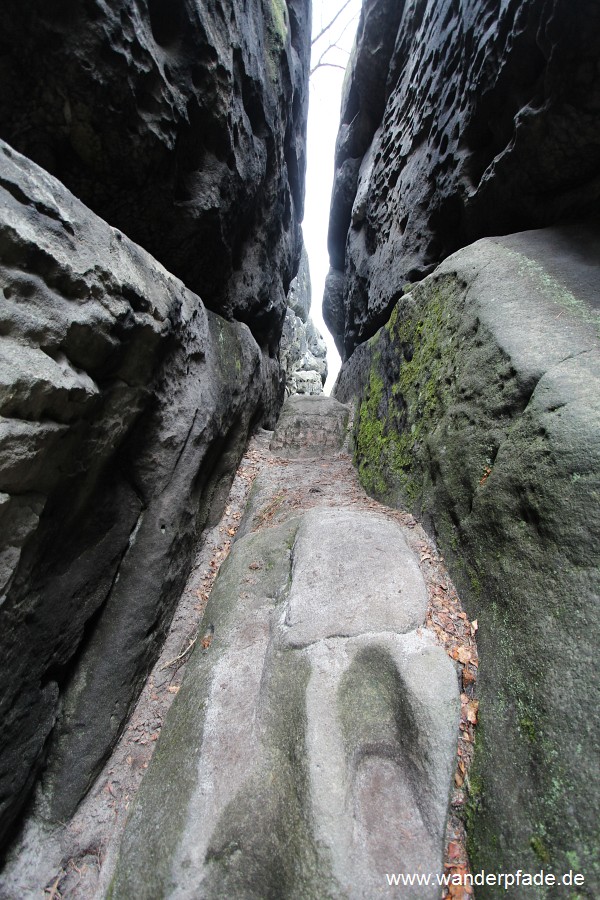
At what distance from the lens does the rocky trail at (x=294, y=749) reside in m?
2.08

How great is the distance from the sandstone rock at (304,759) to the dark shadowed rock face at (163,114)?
4995 mm

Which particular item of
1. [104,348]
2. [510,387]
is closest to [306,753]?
[104,348]

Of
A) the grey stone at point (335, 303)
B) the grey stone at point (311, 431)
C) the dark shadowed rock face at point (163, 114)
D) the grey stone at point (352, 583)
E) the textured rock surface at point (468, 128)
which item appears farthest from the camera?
the grey stone at point (335, 303)

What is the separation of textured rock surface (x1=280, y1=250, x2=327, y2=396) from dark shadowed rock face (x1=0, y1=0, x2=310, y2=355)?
8.47 meters

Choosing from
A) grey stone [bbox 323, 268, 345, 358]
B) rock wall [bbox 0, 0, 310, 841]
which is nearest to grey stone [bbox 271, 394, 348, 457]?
rock wall [bbox 0, 0, 310, 841]

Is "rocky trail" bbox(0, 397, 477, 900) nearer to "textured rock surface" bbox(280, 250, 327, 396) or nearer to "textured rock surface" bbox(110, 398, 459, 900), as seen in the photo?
"textured rock surface" bbox(110, 398, 459, 900)

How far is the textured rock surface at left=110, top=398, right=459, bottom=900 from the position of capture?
205 cm

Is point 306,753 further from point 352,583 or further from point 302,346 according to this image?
point 302,346

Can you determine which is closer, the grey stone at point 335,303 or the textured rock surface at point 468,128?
the textured rock surface at point 468,128

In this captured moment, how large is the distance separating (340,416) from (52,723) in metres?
7.18

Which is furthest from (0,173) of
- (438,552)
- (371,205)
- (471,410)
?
(371,205)

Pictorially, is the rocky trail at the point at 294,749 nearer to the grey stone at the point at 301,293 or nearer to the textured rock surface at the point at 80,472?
the textured rock surface at the point at 80,472

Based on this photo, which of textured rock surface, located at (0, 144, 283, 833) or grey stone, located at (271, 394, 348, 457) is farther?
grey stone, located at (271, 394, 348, 457)

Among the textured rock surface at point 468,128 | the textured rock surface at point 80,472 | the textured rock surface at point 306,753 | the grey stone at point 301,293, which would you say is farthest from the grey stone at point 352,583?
the grey stone at point 301,293
